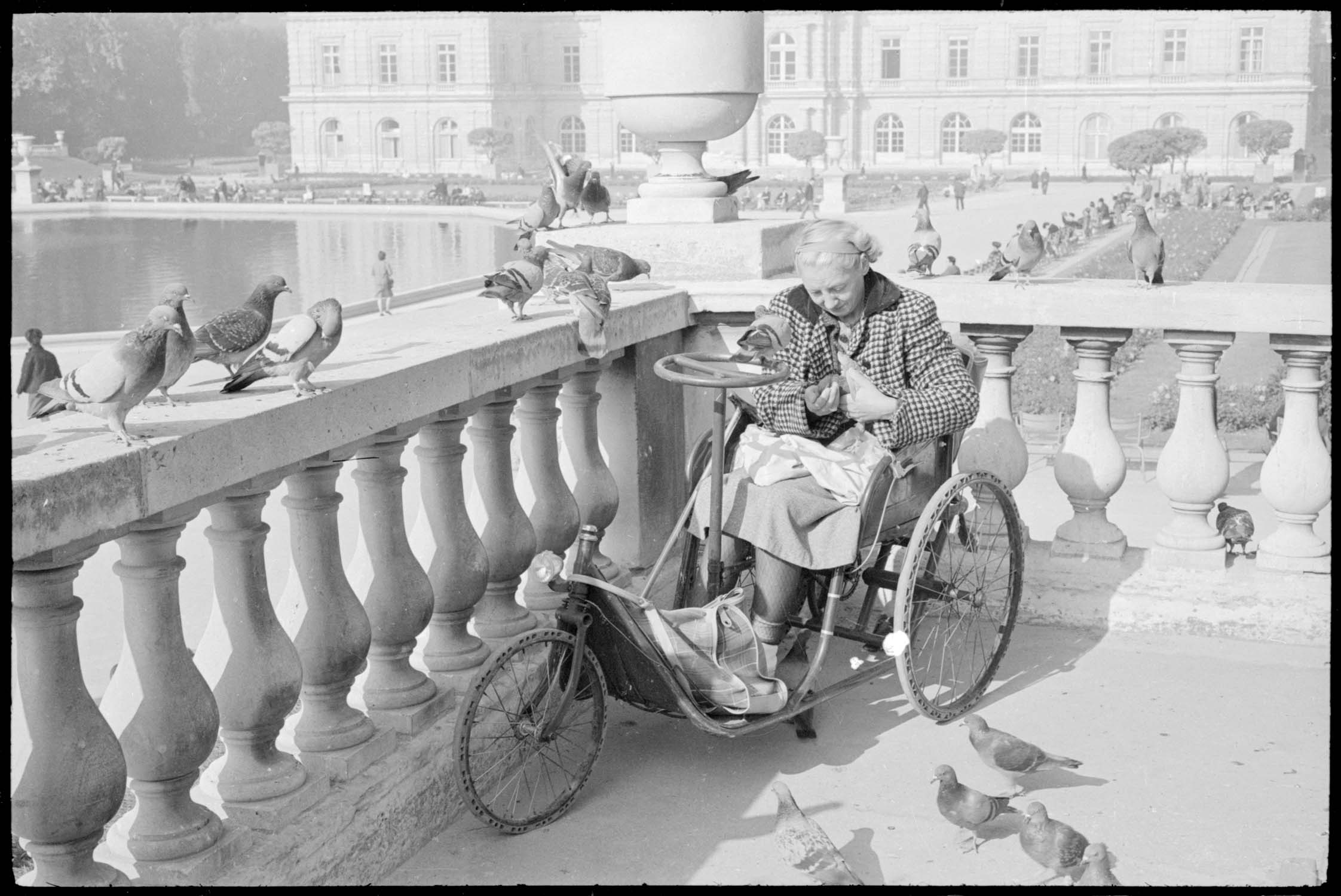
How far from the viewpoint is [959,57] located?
74.9 meters

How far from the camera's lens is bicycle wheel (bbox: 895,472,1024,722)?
3.58 metres

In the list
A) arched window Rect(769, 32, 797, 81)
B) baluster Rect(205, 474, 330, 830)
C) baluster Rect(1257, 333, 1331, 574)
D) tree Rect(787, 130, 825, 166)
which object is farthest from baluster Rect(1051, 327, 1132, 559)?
arched window Rect(769, 32, 797, 81)

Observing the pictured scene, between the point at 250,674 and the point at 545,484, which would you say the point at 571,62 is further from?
the point at 250,674

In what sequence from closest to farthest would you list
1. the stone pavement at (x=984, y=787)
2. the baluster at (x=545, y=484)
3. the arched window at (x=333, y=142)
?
1. the stone pavement at (x=984, y=787)
2. the baluster at (x=545, y=484)
3. the arched window at (x=333, y=142)

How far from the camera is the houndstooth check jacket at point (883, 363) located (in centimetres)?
356

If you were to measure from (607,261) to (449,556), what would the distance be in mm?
1146

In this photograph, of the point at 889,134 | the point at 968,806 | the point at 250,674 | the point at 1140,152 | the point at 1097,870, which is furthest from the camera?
the point at 889,134

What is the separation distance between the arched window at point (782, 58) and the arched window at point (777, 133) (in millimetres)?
2065

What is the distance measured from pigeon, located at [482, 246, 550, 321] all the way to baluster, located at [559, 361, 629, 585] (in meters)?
0.44

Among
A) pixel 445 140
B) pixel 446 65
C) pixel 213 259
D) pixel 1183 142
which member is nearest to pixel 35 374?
pixel 213 259

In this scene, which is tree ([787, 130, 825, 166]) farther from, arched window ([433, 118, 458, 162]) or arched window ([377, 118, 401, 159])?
arched window ([377, 118, 401, 159])

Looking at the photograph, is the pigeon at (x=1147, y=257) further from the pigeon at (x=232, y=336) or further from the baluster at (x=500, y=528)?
the pigeon at (x=232, y=336)

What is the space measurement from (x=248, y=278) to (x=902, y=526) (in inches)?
987

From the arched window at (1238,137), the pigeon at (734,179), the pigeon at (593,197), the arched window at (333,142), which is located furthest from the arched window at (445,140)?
the pigeon at (734,179)
